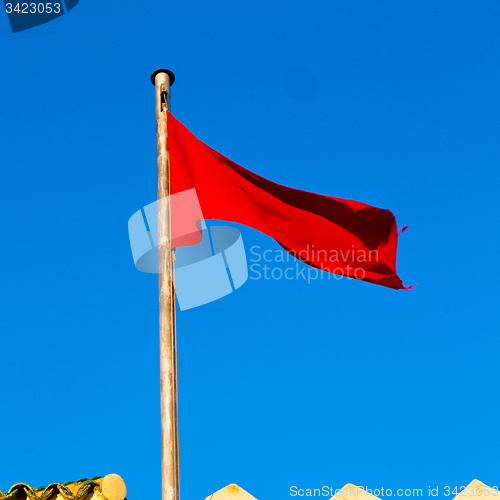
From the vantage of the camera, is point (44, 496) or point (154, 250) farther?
point (44, 496)

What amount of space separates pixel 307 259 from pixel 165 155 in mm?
A: 2707

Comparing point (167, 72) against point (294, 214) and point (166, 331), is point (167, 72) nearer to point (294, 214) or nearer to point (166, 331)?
point (294, 214)

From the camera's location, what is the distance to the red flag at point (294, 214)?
9.31 m

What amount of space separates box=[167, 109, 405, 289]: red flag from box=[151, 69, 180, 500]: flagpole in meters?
0.27

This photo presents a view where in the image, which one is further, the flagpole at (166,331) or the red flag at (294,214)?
the red flag at (294,214)

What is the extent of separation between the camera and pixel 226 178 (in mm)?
9641

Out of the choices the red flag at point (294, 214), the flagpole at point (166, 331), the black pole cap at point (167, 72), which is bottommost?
the flagpole at point (166, 331)

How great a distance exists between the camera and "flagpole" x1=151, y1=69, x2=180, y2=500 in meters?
7.35

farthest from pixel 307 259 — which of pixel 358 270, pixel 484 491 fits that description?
pixel 484 491

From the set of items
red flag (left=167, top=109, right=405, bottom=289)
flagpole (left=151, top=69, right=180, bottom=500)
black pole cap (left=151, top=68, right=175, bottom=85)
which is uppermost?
black pole cap (left=151, top=68, right=175, bottom=85)

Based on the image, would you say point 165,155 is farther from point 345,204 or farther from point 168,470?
point 168,470

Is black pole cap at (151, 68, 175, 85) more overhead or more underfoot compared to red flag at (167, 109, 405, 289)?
more overhead

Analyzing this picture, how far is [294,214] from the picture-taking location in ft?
33.2

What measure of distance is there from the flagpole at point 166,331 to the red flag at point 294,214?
0.88 ft
